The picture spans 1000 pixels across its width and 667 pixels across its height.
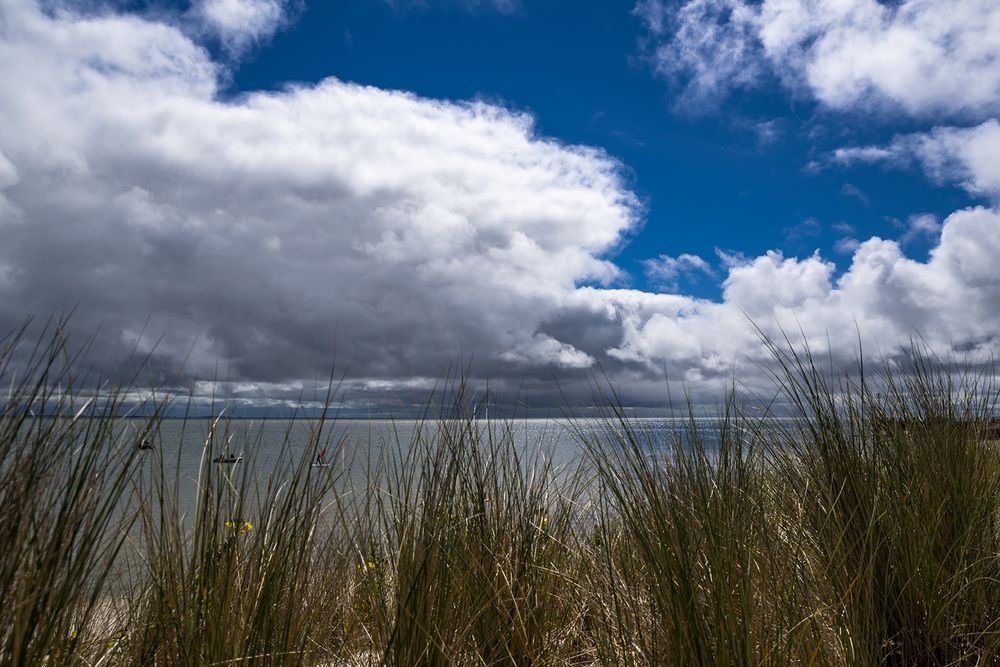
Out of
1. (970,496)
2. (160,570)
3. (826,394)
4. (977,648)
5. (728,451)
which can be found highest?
(826,394)

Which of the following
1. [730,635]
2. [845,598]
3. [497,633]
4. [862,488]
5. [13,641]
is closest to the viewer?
[13,641]

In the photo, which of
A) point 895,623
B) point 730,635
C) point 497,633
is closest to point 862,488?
point 895,623

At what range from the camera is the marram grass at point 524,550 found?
1634 mm

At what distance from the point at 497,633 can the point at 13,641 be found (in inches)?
55.9

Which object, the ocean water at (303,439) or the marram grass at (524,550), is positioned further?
the ocean water at (303,439)

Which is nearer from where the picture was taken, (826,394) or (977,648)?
(977,648)

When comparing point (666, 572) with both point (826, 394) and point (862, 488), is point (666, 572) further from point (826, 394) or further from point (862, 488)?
point (826, 394)

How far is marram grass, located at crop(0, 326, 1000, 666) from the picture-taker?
1.63 m

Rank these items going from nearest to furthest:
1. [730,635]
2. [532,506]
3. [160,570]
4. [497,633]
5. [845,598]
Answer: [730,635], [160,570], [845,598], [497,633], [532,506]

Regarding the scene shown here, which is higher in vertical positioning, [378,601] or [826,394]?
[826,394]

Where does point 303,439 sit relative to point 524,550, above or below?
above

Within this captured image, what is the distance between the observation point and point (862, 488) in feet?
8.18

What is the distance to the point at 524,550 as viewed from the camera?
254 centimetres

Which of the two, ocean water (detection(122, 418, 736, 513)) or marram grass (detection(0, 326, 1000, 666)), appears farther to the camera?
ocean water (detection(122, 418, 736, 513))
